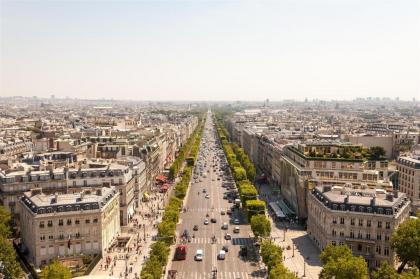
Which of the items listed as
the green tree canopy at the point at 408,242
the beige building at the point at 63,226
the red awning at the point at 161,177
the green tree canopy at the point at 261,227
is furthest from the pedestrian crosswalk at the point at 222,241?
the red awning at the point at 161,177

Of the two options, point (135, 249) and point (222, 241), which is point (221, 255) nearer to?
point (222, 241)

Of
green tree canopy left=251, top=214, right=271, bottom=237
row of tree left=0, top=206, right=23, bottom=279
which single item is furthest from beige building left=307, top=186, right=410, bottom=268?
row of tree left=0, top=206, right=23, bottom=279

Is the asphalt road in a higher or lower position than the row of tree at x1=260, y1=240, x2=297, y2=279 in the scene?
lower

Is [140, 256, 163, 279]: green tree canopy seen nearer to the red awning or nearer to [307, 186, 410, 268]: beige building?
[307, 186, 410, 268]: beige building

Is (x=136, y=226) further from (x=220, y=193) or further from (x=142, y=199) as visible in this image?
(x=220, y=193)

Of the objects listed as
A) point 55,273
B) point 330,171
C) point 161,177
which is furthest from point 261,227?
point 161,177

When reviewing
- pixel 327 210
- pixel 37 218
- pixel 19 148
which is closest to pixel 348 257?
pixel 327 210

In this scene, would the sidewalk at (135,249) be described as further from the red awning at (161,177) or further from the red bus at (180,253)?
the red awning at (161,177)
